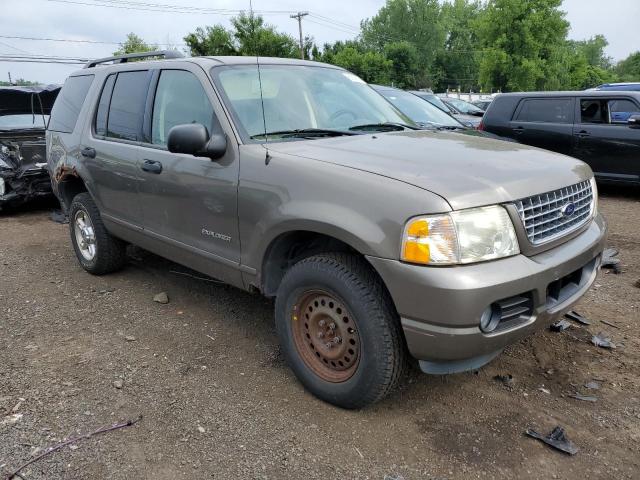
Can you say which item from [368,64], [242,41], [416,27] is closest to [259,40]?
[242,41]

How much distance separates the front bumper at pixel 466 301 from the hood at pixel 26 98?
7.88 m

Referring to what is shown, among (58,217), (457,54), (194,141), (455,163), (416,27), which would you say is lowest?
(58,217)

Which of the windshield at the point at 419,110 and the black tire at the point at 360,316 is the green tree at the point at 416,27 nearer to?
the windshield at the point at 419,110

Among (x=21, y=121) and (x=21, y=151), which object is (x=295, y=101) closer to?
(x=21, y=151)

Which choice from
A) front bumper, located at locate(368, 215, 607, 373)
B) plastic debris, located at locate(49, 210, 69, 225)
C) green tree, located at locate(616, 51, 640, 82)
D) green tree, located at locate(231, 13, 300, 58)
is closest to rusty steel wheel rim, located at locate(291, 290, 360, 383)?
front bumper, located at locate(368, 215, 607, 373)

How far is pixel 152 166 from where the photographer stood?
145 inches

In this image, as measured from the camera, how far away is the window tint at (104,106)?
4.40 metres

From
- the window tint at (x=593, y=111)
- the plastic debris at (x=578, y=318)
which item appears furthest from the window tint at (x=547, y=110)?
the plastic debris at (x=578, y=318)

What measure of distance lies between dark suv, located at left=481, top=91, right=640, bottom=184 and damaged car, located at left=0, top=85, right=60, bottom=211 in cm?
732

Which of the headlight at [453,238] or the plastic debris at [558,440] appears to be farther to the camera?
the plastic debris at [558,440]

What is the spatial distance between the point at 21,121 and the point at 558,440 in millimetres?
8601

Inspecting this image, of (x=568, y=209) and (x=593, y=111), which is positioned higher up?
(x=593, y=111)

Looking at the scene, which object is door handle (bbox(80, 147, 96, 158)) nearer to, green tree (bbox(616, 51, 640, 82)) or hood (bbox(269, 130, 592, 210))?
hood (bbox(269, 130, 592, 210))

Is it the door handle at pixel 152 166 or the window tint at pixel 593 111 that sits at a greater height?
the window tint at pixel 593 111
